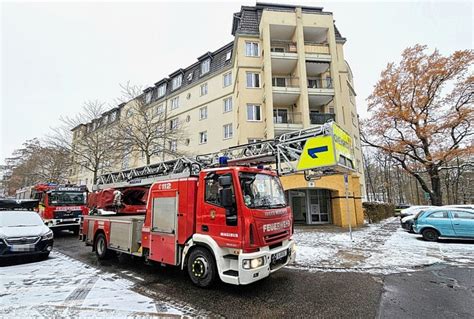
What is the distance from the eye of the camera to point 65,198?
533 inches

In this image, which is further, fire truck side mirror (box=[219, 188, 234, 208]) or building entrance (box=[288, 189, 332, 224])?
building entrance (box=[288, 189, 332, 224])

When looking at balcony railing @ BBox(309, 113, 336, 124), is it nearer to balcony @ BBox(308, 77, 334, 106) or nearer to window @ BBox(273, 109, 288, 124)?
balcony @ BBox(308, 77, 334, 106)

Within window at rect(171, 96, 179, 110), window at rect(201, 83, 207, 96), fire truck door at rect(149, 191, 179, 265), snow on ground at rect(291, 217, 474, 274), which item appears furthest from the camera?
window at rect(171, 96, 179, 110)

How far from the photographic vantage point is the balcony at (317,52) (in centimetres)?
2000

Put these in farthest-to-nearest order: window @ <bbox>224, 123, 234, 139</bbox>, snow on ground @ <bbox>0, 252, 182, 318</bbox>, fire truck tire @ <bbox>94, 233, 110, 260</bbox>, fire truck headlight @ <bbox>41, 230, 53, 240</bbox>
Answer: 1. window @ <bbox>224, 123, 234, 139</bbox>
2. fire truck tire @ <bbox>94, 233, 110, 260</bbox>
3. fire truck headlight @ <bbox>41, 230, 53, 240</bbox>
4. snow on ground @ <bbox>0, 252, 182, 318</bbox>

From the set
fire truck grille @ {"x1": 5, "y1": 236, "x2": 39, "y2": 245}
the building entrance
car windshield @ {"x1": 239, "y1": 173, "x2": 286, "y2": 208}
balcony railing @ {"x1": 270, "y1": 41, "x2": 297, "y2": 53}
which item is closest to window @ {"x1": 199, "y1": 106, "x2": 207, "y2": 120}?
balcony railing @ {"x1": 270, "y1": 41, "x2": 297, "y2": 53}

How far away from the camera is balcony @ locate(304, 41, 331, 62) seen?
20.0 metres

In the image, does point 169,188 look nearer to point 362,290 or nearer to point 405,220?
point 362,290

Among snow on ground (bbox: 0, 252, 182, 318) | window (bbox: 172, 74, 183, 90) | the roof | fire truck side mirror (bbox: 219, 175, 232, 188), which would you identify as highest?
the roof

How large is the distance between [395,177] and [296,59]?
36.8 m

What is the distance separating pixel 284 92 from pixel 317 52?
486 cm

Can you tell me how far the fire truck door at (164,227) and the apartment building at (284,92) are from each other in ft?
38.8

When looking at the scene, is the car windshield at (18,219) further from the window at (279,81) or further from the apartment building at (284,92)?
the window at (279,81)

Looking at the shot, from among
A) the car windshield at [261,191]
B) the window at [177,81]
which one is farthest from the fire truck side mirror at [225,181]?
the window at [177,81]
